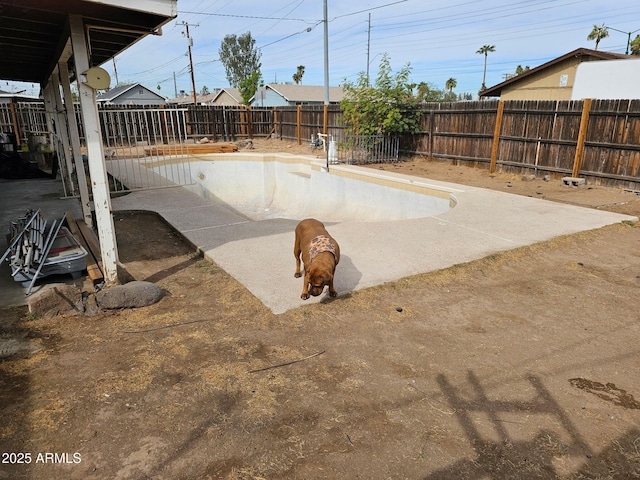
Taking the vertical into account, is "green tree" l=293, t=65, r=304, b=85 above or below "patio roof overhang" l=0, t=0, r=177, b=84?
above

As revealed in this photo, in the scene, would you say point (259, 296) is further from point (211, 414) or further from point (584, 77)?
point (584, 77)

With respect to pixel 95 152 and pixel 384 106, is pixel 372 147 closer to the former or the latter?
pixel 384 106

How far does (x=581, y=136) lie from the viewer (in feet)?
32.2

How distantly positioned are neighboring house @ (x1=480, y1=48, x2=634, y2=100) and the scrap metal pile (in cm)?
2191

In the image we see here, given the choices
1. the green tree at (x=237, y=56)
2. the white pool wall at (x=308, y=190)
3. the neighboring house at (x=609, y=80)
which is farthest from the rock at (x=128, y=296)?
the green tree at (x=237, y=56)

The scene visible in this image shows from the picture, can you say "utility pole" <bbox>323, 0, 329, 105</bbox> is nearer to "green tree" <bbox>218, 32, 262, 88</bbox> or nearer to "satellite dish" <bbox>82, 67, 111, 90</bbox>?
"satellite dish" <bbox>82, 67, 111, 90</bbox>

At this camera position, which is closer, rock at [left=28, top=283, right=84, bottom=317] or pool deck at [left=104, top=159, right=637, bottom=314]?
rock at [left=28, top=283, right=84, bottom=317]

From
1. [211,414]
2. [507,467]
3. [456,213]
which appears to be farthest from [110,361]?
[456,213]

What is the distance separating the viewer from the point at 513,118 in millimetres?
11484

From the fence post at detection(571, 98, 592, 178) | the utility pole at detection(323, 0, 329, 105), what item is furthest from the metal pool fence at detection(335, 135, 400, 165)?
the utility pole at detection(323, 0, 329, 105)

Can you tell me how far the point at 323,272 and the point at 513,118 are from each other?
10315 millimetres

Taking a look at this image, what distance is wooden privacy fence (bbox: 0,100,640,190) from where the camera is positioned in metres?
9.23

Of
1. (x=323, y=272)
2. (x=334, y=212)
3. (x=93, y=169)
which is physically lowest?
(x=334, y=212)

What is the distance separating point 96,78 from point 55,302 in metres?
2.17
